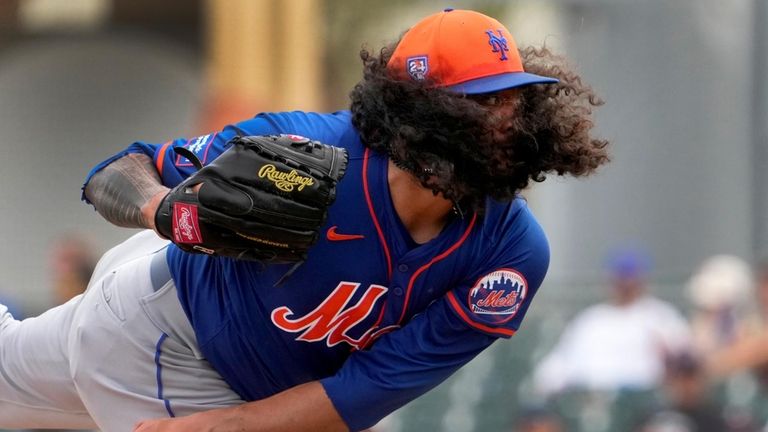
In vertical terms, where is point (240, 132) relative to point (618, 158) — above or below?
above

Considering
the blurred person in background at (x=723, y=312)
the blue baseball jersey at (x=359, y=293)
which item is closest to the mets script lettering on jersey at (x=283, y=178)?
the blue baseball jersey at (x=359, y=293)

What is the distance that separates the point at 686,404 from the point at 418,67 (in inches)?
194

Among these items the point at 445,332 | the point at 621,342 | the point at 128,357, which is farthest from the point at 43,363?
the point at 621,342

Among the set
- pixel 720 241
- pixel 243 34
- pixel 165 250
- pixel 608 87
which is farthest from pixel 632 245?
pixel 165 250

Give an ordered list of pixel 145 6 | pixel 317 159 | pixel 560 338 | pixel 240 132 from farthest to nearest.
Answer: pixel 145 6 < pixel 560 338 < pixel 240 132 < pixel 317 159

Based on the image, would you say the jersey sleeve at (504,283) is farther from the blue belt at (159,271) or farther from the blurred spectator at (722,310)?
the blurred spectator at (722,310)

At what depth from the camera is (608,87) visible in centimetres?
1063

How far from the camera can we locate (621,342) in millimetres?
8031

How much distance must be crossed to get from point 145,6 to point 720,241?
6.97 metres

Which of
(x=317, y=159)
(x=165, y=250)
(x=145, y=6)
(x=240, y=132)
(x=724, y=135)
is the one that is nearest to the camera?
(x=317, y=159)

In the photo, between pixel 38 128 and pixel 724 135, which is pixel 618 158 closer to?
pixel 724 135

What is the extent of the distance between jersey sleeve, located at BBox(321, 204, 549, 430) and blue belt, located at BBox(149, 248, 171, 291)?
51 centimetres

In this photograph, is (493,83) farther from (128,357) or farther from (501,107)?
(128,357)

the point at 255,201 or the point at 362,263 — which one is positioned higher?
the point at 255,201
